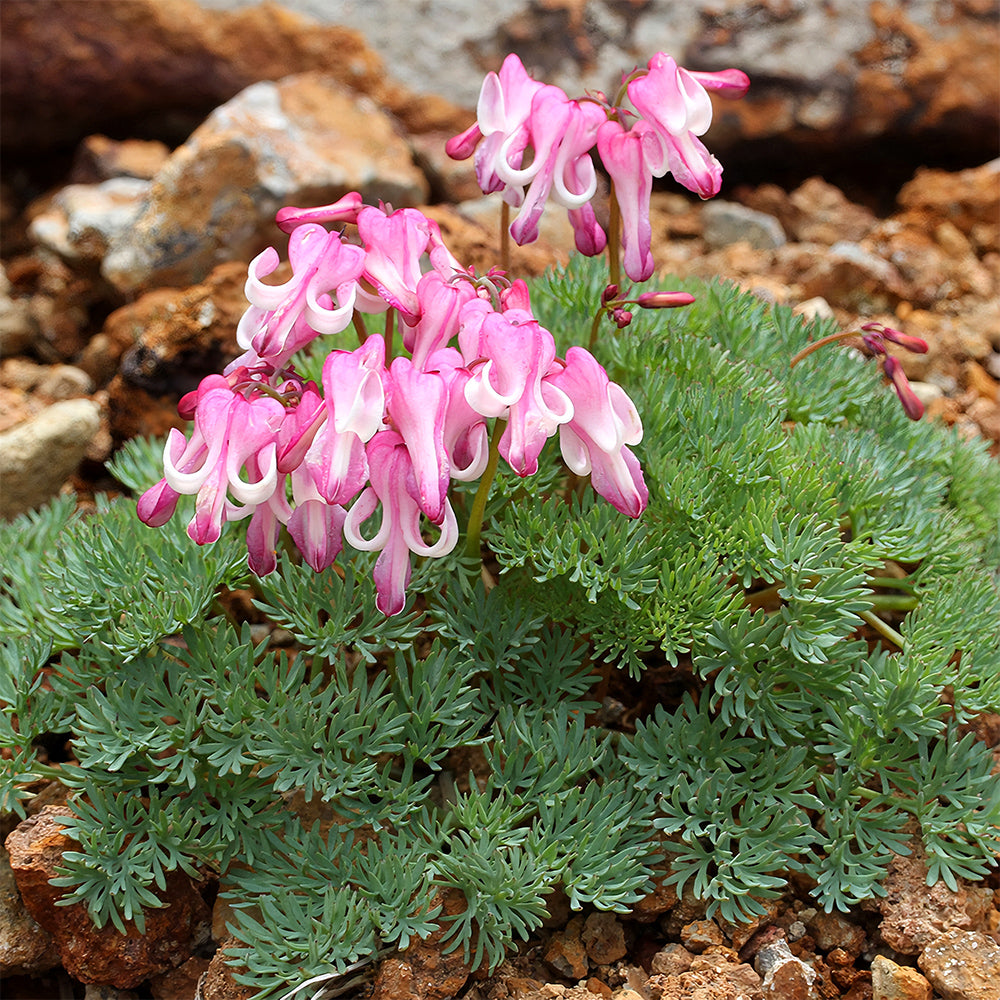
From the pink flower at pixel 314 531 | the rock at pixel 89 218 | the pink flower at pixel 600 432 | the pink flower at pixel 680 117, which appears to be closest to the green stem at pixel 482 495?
the pink flower at pixel 600 432

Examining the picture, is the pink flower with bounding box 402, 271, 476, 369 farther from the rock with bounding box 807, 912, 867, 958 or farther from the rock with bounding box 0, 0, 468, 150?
the rock with bounding box 0, 0, 468, 150

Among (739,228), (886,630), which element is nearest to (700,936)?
(886,630)

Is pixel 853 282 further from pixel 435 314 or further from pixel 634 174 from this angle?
pixel 435 314

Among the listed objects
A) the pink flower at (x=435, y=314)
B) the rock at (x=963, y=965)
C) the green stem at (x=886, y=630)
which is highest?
the pink flower at (x=435, y=314)

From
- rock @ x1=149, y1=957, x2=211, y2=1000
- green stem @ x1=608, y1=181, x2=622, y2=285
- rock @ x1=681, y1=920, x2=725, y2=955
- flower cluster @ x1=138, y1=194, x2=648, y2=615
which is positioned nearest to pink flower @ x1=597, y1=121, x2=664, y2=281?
green stem @ x1=608, y1=181, x2=622, y2=285

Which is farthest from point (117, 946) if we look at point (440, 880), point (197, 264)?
point (197, 264)

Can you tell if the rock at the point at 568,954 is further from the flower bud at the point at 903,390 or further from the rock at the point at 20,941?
the flower bud at the point at 903,390

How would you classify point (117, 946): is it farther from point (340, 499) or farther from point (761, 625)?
point (761, 625)
